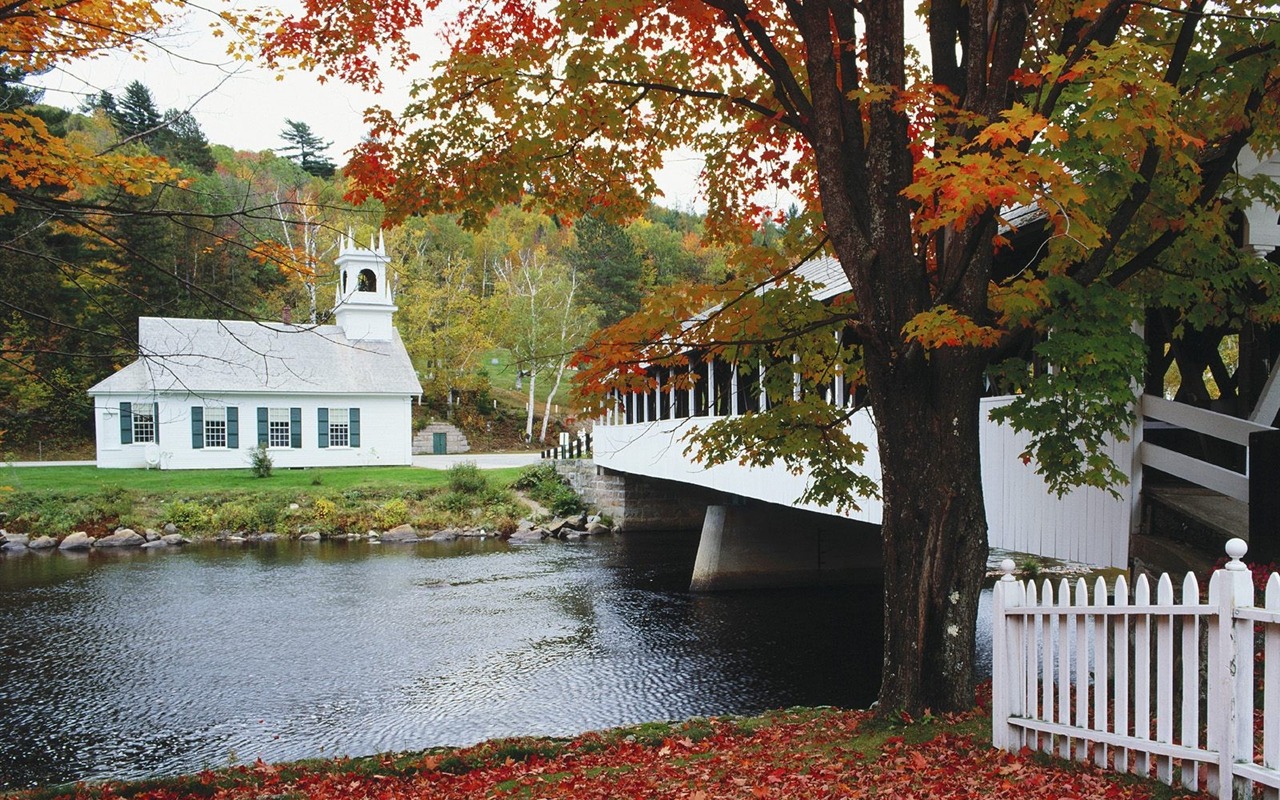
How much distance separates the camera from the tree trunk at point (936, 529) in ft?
20.9

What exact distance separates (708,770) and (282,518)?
2380 centimetres

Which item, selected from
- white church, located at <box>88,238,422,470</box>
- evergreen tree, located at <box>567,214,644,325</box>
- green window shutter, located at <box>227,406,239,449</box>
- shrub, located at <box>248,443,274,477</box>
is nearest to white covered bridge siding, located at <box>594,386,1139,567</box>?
shrub, located at <box>248,443,274,477</box>

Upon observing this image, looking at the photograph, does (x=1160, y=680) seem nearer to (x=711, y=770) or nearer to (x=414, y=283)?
(x=711, y=770)

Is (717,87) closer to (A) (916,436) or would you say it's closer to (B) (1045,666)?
(A) (916,436)

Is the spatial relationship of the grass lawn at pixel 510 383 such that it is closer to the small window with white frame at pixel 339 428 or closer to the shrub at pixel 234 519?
the small window with white frame at pixel 339 428

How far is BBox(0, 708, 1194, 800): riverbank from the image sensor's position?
4945 millimetres

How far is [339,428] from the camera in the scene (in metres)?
36.6

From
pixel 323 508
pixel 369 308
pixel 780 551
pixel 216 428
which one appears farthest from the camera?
pixel 369 308

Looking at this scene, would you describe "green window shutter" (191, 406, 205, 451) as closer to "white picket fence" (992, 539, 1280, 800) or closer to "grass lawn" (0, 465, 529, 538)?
"grass lawn" (0, 465, 529, 538)

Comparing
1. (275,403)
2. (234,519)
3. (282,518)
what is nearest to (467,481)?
(282,518)

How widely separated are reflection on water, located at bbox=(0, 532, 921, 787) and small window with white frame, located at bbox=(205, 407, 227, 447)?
492 inches

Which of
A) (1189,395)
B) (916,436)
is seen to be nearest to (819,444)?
(916,436)

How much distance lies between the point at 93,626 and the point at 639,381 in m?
13.2

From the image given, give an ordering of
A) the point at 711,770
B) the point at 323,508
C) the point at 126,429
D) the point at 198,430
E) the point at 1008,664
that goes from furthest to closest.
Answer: the point at 126,429, the point at 198,430, the point at 323,508, the point at 711,770, the point at 1008,664
